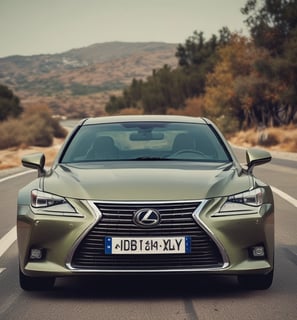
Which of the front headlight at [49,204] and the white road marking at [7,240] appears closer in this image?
the front headlight at [49,204]

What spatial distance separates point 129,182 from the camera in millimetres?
7039

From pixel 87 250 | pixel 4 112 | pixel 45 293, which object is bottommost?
pixel 4 112

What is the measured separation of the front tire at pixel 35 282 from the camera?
23.8 feet

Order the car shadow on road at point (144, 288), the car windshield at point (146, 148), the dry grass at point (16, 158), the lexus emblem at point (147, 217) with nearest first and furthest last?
1. the lexus emblem at point (147, 217)
2. the car shadow on road at point (144, 288)
3. the car windshield at point (146, 148)
4. the dry grass at point (16, 158)

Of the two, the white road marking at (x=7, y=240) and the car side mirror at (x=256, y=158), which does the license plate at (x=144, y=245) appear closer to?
the car side mirror at (x=256, y=158)

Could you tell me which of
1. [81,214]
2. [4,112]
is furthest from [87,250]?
[4,112]

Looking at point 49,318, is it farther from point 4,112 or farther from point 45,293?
point 4,112

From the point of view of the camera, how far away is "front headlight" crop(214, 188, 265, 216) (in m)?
6.90

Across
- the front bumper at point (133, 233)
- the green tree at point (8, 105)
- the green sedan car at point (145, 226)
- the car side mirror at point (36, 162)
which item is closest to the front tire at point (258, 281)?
the green sedan car at point (145, 226)

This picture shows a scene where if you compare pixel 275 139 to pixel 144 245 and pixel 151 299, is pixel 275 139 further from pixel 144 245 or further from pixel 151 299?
pixel 144 245

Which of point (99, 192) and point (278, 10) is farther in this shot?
point (278, 10)

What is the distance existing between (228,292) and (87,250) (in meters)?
1.26

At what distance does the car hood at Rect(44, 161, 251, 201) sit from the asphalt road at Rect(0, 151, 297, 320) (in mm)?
810

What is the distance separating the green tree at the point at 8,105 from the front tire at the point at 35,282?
80.3 meters
